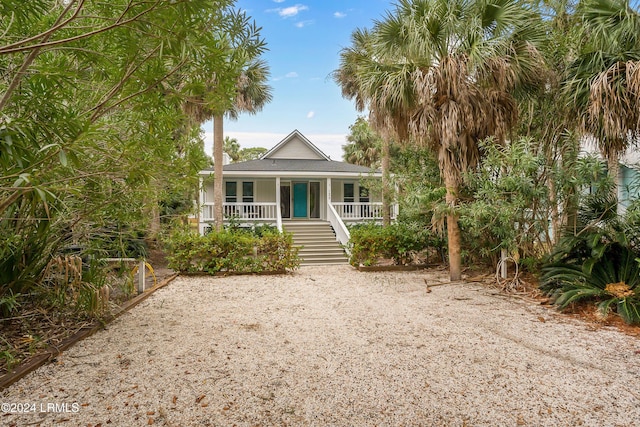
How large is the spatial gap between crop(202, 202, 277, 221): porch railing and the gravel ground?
876 centimetres

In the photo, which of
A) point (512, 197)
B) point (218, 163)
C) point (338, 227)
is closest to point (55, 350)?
point (512, 197)

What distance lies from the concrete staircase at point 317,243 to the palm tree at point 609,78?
797cm

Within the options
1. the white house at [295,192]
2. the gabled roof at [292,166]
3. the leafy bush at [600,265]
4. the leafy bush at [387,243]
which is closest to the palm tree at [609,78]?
the leafy bush at [600,265]

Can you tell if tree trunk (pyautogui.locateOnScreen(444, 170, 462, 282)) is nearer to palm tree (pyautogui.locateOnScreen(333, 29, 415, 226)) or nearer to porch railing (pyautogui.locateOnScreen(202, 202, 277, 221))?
palm tree (pyautogui.locateOnScreen(333, 29, 415, 226))

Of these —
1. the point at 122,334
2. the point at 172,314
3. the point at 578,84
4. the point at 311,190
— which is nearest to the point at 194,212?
the point at 172,314

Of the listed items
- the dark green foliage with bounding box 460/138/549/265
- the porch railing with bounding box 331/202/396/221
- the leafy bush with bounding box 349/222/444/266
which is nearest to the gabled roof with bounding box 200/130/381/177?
the porch railing with bounding box 331/202/396/221

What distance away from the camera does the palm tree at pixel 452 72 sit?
7.05m

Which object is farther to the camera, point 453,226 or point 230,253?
point 230,253

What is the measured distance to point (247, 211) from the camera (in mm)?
16156

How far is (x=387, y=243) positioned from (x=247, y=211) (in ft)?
26.3

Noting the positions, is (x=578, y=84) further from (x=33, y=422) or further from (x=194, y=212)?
(x=33, y=422)

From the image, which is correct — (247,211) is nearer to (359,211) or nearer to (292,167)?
(292,167)

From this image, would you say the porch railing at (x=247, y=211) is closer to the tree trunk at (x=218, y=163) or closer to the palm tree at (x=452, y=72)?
the tree trunk at (x=218, y=163)

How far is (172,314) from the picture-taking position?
19.4 feet
